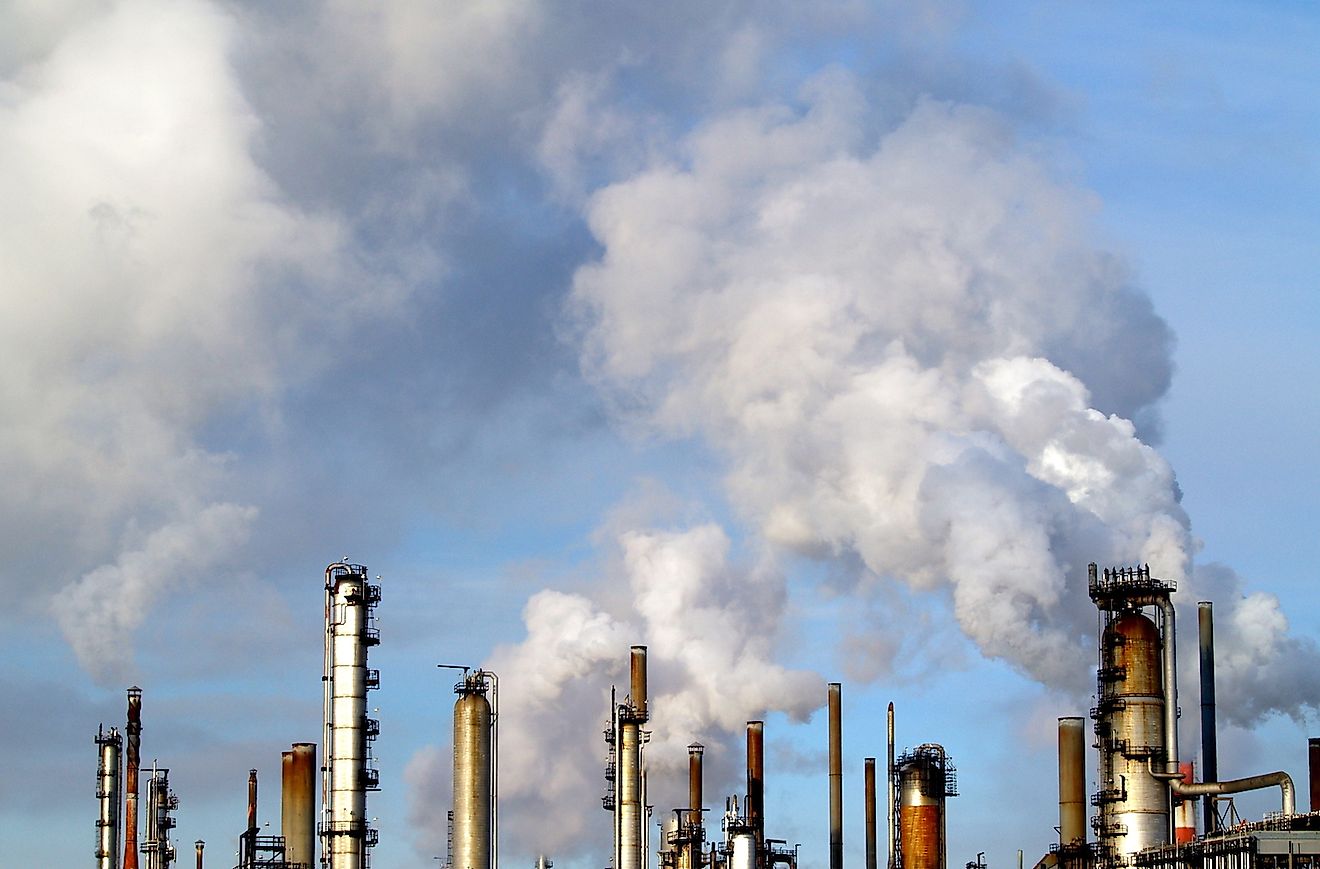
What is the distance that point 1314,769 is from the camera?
2584 inches

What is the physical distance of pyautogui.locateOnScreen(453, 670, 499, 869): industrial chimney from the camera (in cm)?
6831

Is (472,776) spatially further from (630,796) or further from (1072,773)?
(1072,773)

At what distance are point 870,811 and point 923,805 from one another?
11317 mm

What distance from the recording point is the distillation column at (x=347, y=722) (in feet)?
207

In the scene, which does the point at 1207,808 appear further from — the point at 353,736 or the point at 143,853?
the point at 143,853

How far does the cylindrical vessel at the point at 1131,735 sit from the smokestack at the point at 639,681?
22.9 m

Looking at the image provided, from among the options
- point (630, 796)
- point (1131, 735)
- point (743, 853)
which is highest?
point (1131, 735)

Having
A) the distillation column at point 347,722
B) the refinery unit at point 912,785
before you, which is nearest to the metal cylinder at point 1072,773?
the refinery unit at point 912,785

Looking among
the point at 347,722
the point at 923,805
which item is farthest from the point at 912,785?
the point at 347,722

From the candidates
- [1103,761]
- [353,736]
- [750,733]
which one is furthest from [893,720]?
[353,736]

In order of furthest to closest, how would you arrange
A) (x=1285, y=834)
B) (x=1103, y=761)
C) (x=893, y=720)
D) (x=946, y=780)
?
1. (x=893, y=720)
2. (x=946, y=780)
3. (x=1103, y=761)
4. (x=1285, y=834)

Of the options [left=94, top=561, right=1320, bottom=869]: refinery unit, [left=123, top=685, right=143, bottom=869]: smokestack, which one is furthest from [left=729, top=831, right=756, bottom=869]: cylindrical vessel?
[left=123, top=685, right=143, bottom=869]: smokestack

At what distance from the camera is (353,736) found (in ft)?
208

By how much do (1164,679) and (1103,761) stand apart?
3369mm
